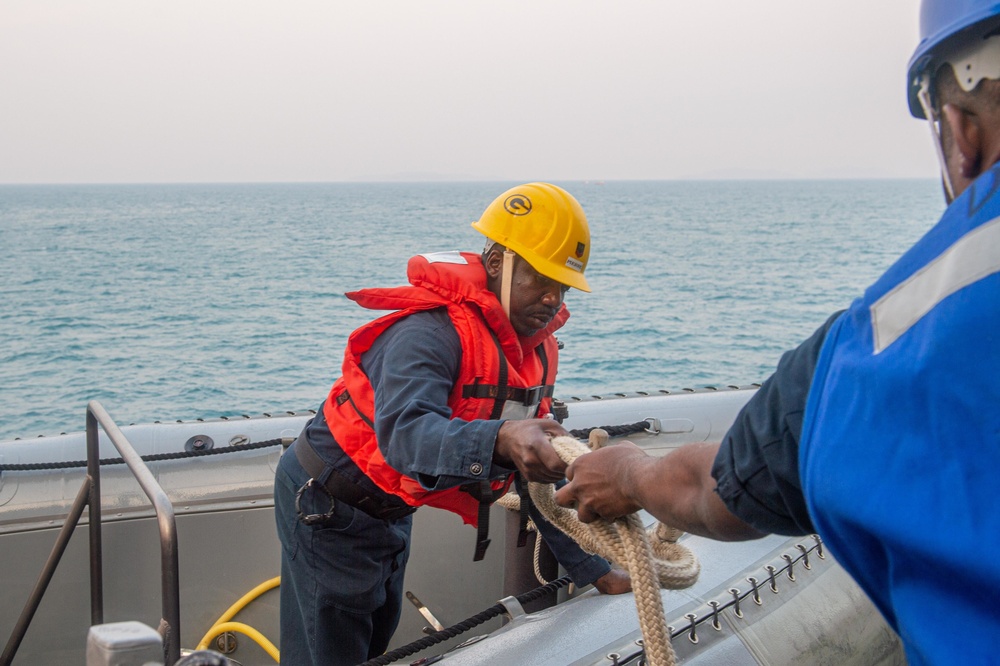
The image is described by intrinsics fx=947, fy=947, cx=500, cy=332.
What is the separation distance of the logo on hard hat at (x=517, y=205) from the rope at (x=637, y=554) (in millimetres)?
686

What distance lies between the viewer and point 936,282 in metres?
0.81

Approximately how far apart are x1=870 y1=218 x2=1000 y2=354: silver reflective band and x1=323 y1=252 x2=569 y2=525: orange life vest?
4.45 feet

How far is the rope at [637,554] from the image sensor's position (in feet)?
5.05

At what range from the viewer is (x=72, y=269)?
28062mm

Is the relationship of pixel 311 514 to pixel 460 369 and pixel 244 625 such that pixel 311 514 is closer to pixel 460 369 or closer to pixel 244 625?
pixel 460 369

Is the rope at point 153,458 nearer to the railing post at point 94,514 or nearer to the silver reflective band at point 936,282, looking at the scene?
the railing post at point 94,514

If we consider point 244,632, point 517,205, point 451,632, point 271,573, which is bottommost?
point 244,632

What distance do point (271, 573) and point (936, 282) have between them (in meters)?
3.06

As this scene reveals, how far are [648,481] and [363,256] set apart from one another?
3159 centimetres

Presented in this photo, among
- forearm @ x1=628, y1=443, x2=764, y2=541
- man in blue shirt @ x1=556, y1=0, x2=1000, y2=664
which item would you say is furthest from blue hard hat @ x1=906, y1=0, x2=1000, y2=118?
forearm @ x1=628, y1=443, x2=764, y2=541

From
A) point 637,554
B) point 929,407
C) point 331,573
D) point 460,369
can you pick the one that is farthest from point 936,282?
point 331,573

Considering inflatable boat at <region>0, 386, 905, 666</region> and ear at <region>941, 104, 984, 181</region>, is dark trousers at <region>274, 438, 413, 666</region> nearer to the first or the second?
inflatable boat at <region>0, 386, 905, 666</region>

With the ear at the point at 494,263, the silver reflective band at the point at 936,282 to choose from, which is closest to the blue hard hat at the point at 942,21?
the silver reflective band at the point at 936,282

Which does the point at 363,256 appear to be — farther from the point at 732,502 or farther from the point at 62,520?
the point at 732,502
